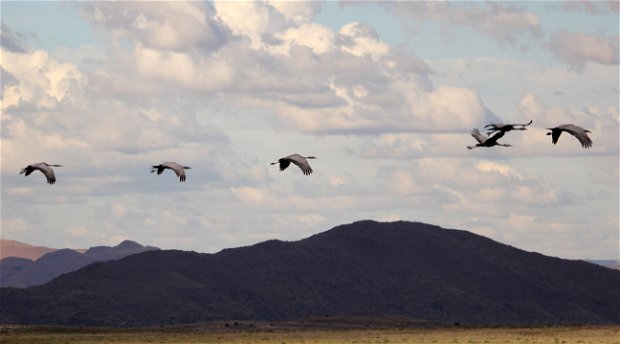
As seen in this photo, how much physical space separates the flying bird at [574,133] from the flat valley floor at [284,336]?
6378 centimetres

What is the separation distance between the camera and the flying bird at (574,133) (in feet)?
156

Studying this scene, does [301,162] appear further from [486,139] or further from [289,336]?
[289,336]

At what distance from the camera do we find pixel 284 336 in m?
131

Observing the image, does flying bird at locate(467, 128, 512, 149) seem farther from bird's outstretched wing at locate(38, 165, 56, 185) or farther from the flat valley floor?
the flat valley floor

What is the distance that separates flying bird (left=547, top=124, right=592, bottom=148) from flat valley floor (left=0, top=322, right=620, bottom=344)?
209 ft

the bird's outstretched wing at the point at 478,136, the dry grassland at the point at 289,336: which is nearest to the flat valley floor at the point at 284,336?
the dry grassland at the point at 289,336

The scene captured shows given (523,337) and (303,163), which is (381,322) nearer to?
(523,337)

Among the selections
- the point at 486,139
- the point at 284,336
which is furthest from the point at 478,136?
the point at 284,336

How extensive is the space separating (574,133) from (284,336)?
281 ft

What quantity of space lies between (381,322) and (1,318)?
200 feet

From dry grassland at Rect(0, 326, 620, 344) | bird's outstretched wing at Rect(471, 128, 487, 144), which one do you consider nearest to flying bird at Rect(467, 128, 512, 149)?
bird's outstretched wing at Rect(471, 128, 487, 144)

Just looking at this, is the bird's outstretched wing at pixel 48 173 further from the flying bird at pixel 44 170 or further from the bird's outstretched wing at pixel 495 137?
the bird's outstretched wing at pixel 495 137

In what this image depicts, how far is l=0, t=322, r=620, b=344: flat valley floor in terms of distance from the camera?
117869 mm

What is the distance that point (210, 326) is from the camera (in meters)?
157
